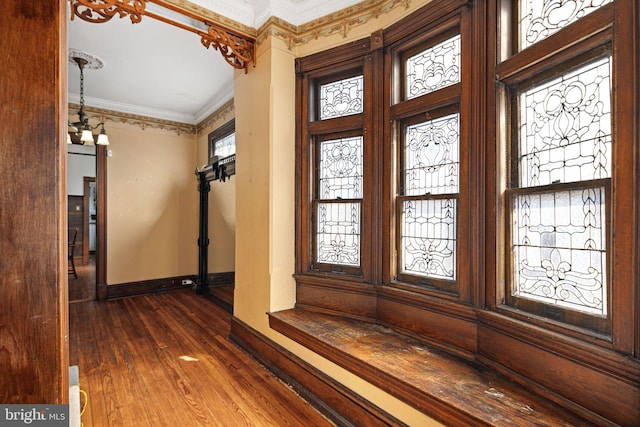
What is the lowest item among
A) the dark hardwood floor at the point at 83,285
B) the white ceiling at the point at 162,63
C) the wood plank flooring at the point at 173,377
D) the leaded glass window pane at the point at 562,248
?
the wood plank flooring at the point at 173,377

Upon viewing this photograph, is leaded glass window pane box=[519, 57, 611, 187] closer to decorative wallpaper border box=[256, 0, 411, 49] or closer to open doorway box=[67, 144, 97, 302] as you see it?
decorative wallpaper border box=[256, 0, 411, 49]

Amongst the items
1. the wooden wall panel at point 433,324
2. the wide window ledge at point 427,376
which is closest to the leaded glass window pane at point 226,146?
the wide window ledge at point 427,376

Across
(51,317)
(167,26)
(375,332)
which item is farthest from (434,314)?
(167,26)

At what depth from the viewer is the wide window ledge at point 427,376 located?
1.31 m

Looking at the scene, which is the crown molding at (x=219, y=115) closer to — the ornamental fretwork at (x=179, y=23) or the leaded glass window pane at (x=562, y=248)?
the ornamental fretwork at (x=179, y=23)

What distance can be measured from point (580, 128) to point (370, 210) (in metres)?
1.31

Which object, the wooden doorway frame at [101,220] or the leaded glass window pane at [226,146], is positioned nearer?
the leaded glass window pane at [226,146]

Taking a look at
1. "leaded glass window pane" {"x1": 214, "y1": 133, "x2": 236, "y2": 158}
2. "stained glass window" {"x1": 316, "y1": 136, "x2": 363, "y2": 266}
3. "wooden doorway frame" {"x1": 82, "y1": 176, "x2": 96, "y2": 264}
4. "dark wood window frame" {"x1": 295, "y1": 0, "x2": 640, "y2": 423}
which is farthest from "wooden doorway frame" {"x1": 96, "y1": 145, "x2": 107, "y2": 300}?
"wooden doorway frame" {"x1": 82, "y1": 176, "x2": 96, "y2": 264}

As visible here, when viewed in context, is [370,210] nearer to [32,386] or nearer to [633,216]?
[633,216]

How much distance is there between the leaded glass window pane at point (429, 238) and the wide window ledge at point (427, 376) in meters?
0.47

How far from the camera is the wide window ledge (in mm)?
1313

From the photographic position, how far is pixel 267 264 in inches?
106

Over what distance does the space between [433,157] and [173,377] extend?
2538 millimetres

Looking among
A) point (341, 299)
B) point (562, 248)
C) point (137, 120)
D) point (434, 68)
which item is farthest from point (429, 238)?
point (137, 120)
